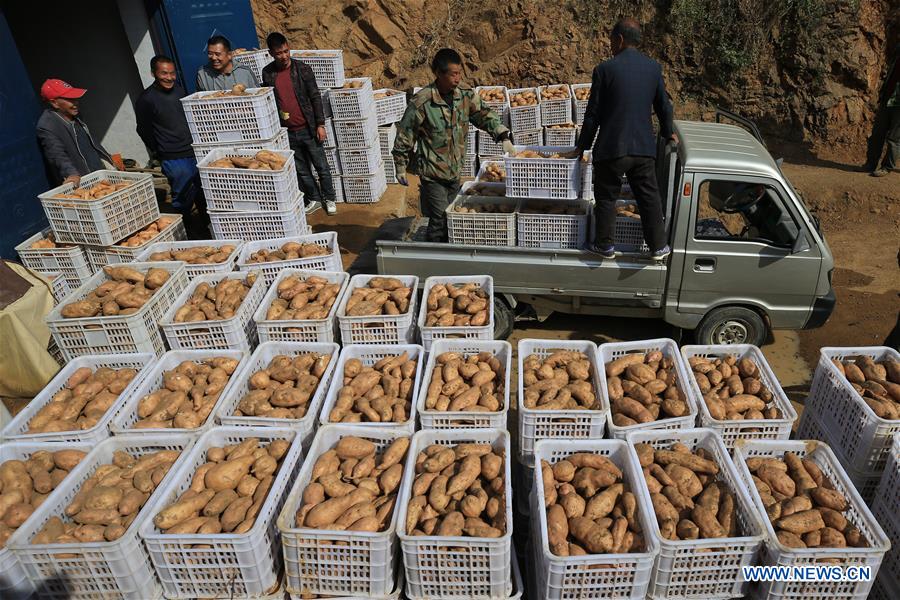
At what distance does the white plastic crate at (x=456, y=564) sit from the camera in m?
2.80

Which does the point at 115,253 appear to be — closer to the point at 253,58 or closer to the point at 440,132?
the point at 440,132

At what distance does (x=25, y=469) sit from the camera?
138 inches

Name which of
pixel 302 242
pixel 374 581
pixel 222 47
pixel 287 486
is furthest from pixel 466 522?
pixel 222 47

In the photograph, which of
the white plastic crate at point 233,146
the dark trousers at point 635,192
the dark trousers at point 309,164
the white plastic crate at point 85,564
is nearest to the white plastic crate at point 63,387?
the white plastic crate at point 85,564

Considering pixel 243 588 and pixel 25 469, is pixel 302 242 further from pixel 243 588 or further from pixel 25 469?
pixel 243 588

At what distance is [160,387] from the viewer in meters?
4.17

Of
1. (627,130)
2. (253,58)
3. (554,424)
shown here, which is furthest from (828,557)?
(253,58)

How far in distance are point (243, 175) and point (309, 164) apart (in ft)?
9.70

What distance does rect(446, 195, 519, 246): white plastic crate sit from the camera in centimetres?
579

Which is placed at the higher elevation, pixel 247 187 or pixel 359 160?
pixel 247 187

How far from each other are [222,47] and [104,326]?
4436mm

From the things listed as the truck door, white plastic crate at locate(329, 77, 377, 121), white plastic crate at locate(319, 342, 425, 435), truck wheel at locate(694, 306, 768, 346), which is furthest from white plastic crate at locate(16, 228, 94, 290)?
truck wheel at locate(694, 306, 768, 346)

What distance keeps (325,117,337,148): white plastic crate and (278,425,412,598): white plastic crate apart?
24.2 ft

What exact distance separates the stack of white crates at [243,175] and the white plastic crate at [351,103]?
245 centimetres
